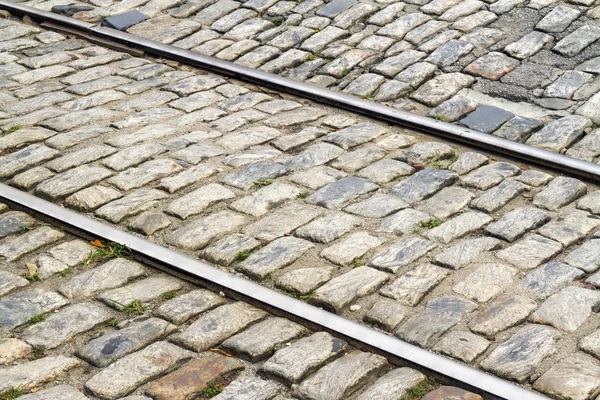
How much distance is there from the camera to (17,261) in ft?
15.9

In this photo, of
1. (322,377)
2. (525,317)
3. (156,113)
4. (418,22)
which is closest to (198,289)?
(322,377)

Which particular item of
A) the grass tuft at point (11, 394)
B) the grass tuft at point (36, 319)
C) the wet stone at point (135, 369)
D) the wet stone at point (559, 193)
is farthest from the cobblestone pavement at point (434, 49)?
the grass tuft at point (11, 394)

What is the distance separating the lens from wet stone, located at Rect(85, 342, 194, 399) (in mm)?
3896

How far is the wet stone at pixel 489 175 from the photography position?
5539 mm

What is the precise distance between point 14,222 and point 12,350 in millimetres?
1169

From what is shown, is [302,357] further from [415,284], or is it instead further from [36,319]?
[36,319]

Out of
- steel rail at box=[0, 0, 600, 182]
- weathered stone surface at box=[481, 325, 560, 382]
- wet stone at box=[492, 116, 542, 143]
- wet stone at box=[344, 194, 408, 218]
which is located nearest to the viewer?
weathered stone surface at box=[481, 325, 560, 382]

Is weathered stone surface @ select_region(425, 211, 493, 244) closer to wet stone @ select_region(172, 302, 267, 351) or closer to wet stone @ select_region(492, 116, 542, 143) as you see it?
wet stone @ select_region(492, 116, 542, 143)

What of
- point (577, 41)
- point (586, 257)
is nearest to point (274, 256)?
point (586, 257)

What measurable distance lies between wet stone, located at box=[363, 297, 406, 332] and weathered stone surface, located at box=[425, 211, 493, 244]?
661 mm

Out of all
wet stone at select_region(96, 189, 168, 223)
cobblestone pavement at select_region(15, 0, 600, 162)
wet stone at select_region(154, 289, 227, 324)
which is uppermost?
cobblestone pavement at select_region(15, 0, 600, 162)

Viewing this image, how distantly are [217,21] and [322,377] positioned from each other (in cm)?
440

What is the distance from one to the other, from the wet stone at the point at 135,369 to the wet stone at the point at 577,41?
3920mm

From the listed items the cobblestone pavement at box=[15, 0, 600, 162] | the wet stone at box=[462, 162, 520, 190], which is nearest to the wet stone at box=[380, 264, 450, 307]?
the wet stone at box=[462, 162, 520, 190]
